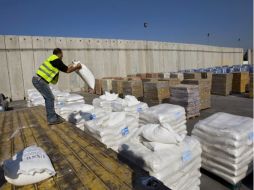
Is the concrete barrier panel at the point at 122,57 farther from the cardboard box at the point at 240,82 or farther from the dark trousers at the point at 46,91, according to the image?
the dark trousers at the point at 46,91

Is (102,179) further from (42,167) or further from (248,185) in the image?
(248,185)

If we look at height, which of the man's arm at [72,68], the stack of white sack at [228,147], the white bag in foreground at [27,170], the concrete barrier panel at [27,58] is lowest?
the stack of white sack at [228,147]

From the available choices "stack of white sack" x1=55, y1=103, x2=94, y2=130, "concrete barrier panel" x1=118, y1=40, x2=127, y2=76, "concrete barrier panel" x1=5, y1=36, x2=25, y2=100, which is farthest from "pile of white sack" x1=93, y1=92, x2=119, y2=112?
"concrete barrier panel" x1=118, y1=40, x2=127, y2=76

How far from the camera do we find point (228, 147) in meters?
3.95

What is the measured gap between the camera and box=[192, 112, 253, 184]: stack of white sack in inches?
154

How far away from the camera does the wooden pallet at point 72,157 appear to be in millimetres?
2441

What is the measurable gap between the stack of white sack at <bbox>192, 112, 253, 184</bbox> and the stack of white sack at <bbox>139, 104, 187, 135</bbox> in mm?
891

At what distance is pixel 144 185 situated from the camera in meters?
2.28

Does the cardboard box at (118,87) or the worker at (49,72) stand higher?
the worker at (49,72)

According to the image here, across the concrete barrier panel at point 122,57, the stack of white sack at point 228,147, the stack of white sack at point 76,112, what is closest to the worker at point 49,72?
the stack of white sack at point 76,112

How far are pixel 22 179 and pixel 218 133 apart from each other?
3.23 meters

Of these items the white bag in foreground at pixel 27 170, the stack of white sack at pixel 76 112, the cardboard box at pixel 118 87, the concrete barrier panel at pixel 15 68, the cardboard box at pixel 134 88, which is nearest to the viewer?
the white bag in foreground at pixel 27 170

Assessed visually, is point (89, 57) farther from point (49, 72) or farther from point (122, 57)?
point (49, 72)

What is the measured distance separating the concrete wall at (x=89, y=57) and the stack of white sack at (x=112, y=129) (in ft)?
48.4
